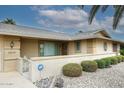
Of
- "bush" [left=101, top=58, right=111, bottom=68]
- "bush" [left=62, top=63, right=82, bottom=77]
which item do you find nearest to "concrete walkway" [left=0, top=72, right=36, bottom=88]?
"bush" [left=62, top=63, right=82, bottom=77]

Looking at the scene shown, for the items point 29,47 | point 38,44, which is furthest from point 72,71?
point 38,44

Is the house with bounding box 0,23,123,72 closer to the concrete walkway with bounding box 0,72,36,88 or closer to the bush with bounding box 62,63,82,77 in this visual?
the concrete walkway with bounding box 0,72,36,88

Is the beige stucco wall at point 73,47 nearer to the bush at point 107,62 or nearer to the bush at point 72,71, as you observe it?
the bush at point 107,62

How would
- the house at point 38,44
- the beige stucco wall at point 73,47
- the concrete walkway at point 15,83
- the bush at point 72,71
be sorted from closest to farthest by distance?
the concrete walkway at point 15,83 → the bush at point 72,71 → the house at point 38,44 → the beige stucco wall at point 73,47

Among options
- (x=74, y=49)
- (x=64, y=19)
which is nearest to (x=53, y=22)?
(x=64, y=19)

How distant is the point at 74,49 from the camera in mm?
14617

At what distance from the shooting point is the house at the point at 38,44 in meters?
8.98

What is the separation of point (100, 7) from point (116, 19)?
40.3 inches

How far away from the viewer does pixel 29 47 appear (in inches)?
472

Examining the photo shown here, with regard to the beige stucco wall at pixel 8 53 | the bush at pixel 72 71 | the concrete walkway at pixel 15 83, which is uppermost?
the beige stucco wall at pixel 8 53

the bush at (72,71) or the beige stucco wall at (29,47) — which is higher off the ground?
the beige stucco wall at (29,47)

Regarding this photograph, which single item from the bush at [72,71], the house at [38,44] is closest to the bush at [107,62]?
the house at [38,44]

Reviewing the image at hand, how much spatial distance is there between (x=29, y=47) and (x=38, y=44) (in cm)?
96

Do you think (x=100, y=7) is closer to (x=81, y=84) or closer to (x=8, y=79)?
(x=81, y=84)
